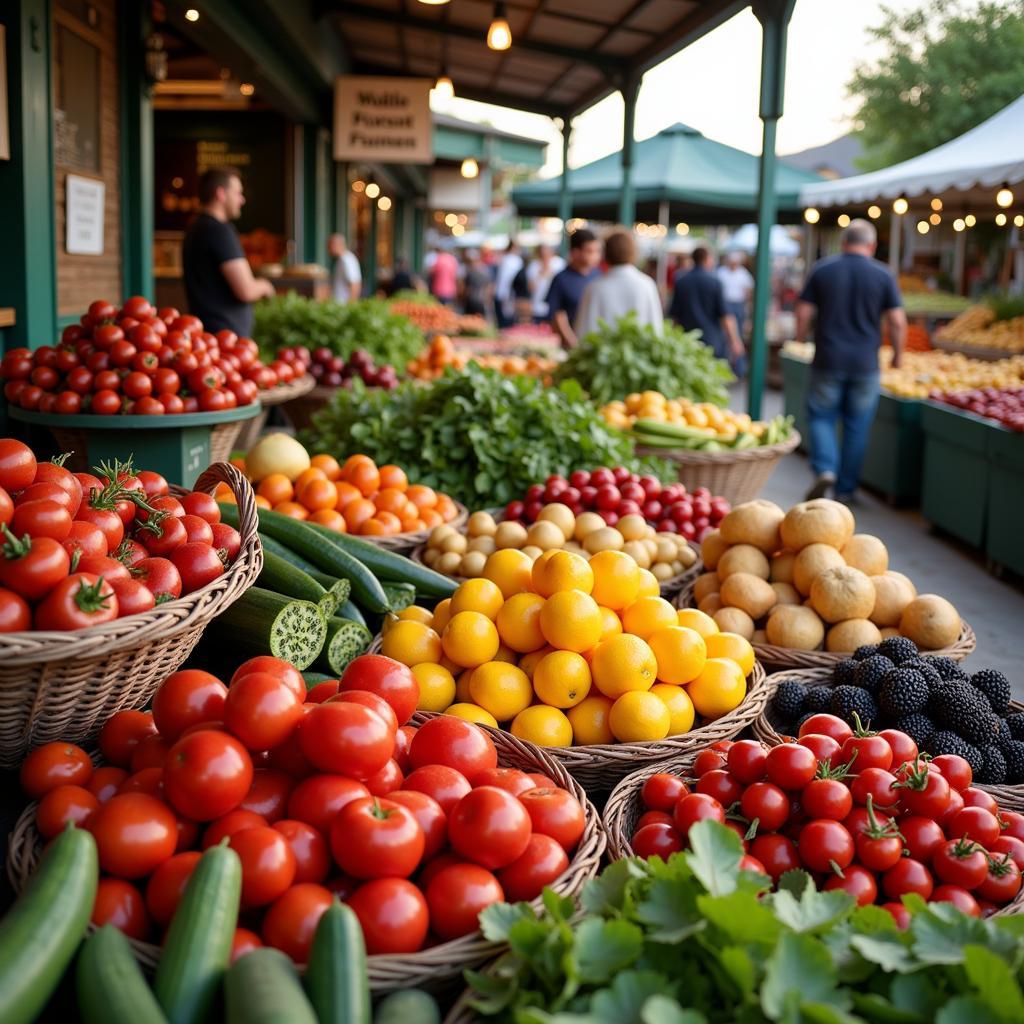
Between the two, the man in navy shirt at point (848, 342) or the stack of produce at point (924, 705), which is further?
the man in navy shirt at point (848, 342)

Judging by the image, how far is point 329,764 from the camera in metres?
1.78

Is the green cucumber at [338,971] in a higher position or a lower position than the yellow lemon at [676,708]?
higher

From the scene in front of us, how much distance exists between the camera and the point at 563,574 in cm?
277

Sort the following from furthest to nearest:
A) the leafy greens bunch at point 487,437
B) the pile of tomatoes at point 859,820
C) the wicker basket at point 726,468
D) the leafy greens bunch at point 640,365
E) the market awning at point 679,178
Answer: the market awning at point 679,178
the leafy greens bunch at point 640,365
the wicker basket at point 726,468
the leafy greens bunch at point 487,437
the pile of tomatoes at point 859,820

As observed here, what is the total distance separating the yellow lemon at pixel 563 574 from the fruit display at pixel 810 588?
0.78m

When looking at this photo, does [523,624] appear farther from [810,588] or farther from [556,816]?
[810,588]

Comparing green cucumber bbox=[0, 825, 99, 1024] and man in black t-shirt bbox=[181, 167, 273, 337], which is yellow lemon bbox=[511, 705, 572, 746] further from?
man in black t-shirt bbox=[181, 167, 273, 337]

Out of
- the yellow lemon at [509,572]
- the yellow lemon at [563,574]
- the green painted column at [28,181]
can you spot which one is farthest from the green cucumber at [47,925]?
the green painted column at [28,181]

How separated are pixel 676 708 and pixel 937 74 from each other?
1125 inches

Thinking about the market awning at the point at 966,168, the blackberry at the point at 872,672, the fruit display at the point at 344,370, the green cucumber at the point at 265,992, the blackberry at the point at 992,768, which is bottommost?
the blackberry at the point at 992,768

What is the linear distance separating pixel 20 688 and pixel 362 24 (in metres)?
11.6

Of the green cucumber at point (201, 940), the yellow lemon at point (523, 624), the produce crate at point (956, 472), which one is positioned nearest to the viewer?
the green cucumber at point (201, 940)

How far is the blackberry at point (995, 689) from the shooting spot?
2.89 meters

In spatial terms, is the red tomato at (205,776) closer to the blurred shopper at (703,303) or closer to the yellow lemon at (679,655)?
the yellow lemon at (679,655)
